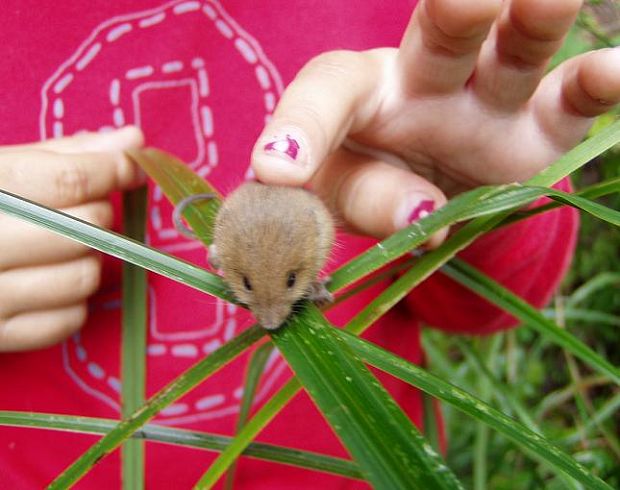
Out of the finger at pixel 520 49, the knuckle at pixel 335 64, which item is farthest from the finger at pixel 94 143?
the finger at pixel 520 49

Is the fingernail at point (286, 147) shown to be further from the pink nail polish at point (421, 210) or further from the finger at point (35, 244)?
the finger at point (35, 244)

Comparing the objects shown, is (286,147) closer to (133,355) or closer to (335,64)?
(335,64)

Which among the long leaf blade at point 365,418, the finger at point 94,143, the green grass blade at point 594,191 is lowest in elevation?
the long leaf blade at point 365,418

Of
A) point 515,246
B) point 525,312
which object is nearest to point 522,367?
point 515,246

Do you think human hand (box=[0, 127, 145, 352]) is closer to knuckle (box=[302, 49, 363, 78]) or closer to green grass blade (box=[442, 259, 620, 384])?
knuckle (box=[302, 49, 363, 78])

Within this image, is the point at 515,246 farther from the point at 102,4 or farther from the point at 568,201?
the point at 102,4

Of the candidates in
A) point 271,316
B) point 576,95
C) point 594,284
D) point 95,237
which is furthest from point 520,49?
point 594,284
